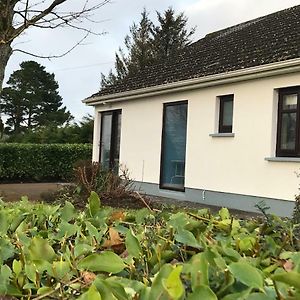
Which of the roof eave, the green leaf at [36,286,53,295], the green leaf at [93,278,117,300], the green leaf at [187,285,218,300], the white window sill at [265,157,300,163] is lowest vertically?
the green leaf at [36,286,53,295]

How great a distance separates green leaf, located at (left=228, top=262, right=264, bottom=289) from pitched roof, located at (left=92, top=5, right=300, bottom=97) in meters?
10.1

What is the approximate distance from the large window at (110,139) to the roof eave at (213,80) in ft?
2.07

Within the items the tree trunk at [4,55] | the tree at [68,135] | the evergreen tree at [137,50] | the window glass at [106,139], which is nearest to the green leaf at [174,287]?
the tree trunk at [4,55]

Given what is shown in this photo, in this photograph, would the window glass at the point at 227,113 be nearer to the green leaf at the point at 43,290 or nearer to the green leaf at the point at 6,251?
the green leaf at the point at 6,251

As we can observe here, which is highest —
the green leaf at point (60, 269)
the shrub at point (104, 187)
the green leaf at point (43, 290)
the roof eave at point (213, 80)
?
the roof eave at point (213, 80)

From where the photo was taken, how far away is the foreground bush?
3.53 feet

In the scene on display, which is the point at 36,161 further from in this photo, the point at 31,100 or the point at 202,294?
the point at 31,100

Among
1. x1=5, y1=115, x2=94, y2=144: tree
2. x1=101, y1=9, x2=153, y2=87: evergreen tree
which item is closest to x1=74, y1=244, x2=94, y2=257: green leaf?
x1=5, y1=115, x2=94, y2=144: tree

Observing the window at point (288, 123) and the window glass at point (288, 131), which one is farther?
the window glass at point (288, 131)

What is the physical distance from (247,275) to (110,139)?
54.9ft

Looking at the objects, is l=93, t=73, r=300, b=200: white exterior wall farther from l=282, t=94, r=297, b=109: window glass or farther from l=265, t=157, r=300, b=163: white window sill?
l=282, t=94, r=297, b=109: window glass

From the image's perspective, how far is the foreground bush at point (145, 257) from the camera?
1.08 meters

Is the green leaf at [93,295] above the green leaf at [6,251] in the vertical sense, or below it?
above

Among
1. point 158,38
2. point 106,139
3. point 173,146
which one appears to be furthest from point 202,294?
point 158,38
